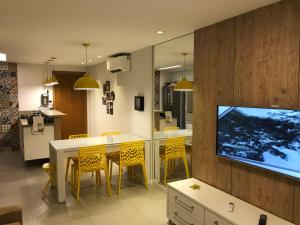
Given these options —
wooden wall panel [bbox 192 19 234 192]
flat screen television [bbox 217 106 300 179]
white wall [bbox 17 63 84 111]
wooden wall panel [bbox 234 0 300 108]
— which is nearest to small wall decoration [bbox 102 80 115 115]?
white wall [bbox 17 63 84 111]

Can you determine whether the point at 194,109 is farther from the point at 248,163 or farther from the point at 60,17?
the point at 60,17

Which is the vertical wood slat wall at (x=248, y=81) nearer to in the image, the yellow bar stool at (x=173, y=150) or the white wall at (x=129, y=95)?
the yellow bar stool at (x=173, y=150)

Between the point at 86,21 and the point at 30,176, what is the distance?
3.33m

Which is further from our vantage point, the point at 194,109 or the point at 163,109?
the point at 163,109

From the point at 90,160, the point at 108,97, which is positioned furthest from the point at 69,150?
the point at 108,97

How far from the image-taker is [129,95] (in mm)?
4934

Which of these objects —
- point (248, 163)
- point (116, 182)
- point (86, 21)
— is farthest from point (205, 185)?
point (86, 21)

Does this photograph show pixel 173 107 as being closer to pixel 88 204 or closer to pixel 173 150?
pixel 173 150

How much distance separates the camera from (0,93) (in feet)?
20.9

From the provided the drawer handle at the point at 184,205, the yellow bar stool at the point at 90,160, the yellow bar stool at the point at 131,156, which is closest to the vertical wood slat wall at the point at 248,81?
the drawer handle at the point at 184,205

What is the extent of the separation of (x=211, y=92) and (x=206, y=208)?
1261 millimetres

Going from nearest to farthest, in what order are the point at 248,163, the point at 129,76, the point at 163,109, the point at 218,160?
1. the point at 248,163
2. the point at 218,160
3. the point at 163,109
4. the point at 129,76

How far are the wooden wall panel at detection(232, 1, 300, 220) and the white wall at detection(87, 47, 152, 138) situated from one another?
195 cm

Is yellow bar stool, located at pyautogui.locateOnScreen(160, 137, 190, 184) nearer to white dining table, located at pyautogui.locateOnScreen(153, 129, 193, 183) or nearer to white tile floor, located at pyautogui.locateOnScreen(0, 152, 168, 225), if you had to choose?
white dining table, located at pyautogui.locateOnScreen(153, 129, 193, 183)
